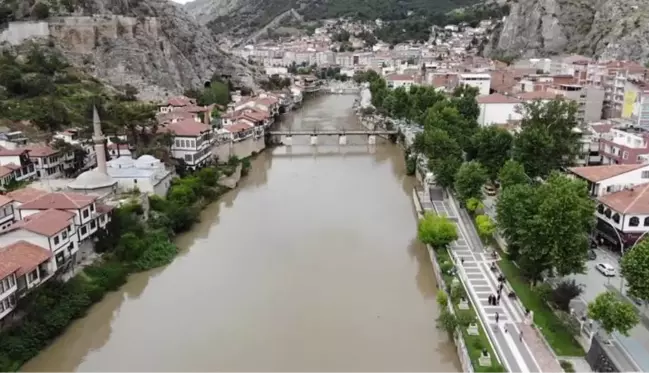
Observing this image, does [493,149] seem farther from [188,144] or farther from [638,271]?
[188,144]

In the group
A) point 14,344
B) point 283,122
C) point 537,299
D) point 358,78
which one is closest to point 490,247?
point 537,299

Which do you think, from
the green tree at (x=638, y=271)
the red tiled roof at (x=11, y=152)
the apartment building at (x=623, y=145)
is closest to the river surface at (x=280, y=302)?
the green tree at (x=638, y=271)

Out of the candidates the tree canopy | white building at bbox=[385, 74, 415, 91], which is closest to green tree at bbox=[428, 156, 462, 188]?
the tree canopy

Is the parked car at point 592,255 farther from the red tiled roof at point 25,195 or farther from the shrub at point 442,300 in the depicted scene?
the red tiled roof at point 25,195

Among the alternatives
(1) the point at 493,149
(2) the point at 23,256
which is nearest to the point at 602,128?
(1) the point at 493,149

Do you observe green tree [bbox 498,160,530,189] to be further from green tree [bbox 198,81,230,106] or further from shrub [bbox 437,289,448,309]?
green tree [bbox 198,81,230,106]

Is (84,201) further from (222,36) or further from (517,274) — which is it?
(222,36)
